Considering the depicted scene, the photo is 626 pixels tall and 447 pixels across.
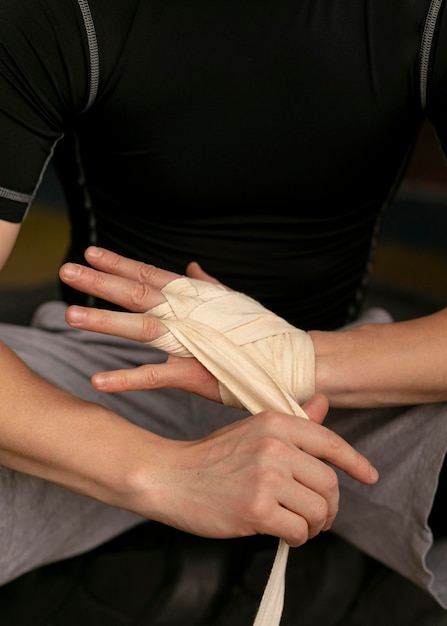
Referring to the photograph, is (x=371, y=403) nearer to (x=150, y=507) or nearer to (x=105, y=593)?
(x=150, y=507)

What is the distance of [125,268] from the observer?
2.93 feet

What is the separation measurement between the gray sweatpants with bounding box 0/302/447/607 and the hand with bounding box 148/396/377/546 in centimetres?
13

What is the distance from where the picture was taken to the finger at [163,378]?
2.66 ft

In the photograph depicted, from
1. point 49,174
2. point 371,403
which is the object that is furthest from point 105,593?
point 49,174

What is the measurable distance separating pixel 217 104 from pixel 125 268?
0.22 meters

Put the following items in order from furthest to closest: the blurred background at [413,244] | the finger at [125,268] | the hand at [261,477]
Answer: the blurred background at [413,244], the finger at [125,268], the hand at [261,477]

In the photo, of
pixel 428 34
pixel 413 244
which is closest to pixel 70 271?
pixel 428 34

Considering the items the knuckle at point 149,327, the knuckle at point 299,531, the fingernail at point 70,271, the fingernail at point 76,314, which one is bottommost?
the knuckle at point 299,531

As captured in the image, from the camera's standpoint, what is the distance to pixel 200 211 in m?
1.04

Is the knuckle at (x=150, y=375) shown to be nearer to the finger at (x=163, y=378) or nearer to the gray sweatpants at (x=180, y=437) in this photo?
the finger at (x=163, y=378)

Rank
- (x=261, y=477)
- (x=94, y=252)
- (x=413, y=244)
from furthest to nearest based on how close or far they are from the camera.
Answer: (x=413, y=244), (x=94, y=252), (x=261, y=477)

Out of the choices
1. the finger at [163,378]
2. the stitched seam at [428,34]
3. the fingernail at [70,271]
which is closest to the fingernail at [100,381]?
the finger at [163,378]

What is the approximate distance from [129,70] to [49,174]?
184 cm

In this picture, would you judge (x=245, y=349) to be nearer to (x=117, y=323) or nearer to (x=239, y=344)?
(x=239, y=344)
